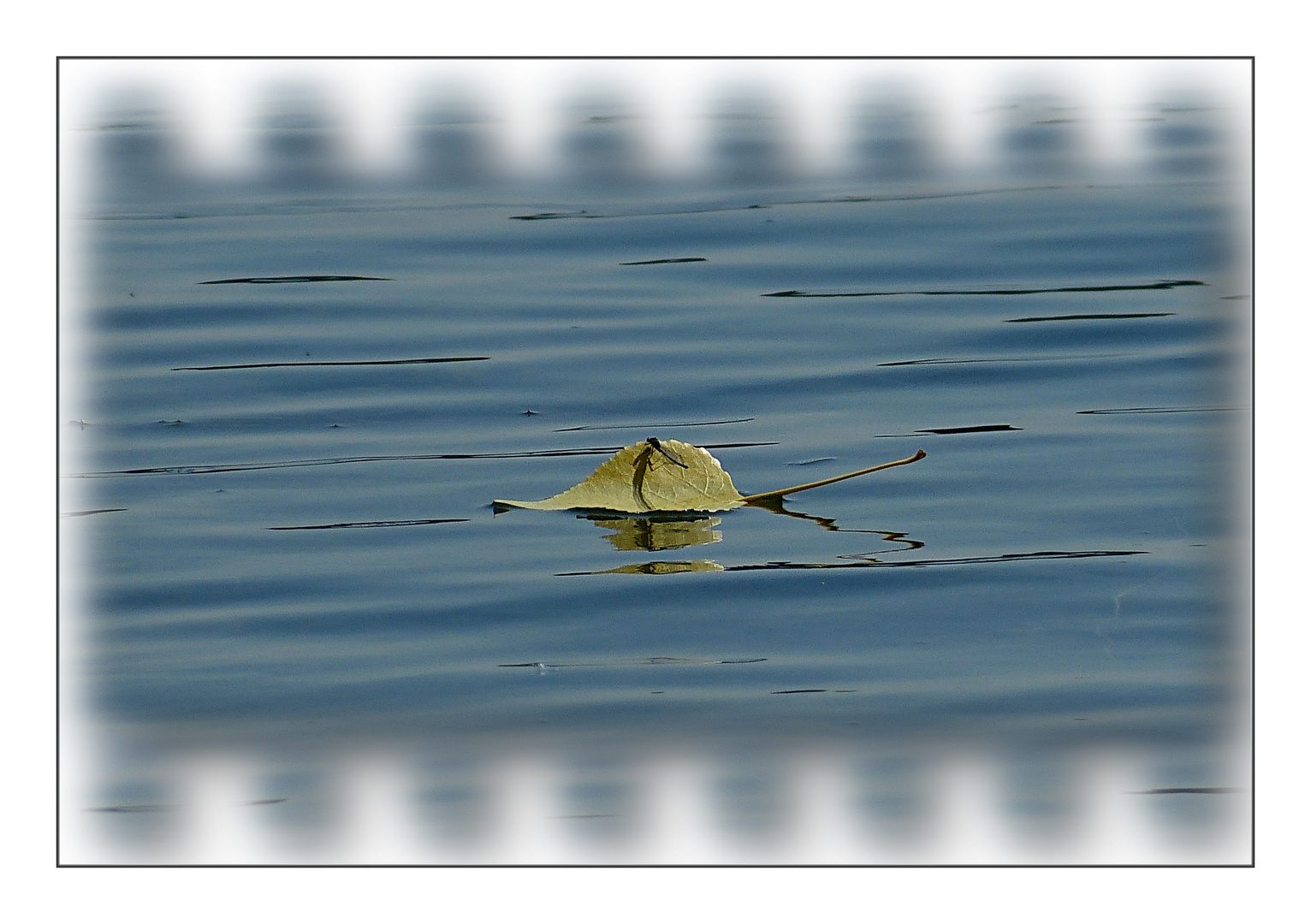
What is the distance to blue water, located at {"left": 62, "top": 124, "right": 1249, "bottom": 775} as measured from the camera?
2.59 m

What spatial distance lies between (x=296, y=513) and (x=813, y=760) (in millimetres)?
1456

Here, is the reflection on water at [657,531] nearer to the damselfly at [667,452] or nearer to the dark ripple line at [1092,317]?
the damselfly at [667,452]

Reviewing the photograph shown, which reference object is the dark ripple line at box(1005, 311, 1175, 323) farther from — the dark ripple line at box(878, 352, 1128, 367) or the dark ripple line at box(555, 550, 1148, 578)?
the dark ripple line at box(555, 550, 1148, 578)

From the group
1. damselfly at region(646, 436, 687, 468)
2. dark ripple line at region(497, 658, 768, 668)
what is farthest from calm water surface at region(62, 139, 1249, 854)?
damselfly at region(646, 436, 687, 468)

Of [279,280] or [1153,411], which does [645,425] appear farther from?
[279,280]

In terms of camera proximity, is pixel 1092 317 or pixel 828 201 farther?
pixel 828 201

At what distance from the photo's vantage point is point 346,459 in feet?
12.0

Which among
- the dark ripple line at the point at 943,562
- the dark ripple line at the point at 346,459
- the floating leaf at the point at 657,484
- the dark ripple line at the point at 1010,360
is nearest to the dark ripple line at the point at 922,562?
the dark ripple line at the point at 943,562

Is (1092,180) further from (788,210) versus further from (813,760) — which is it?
(813,760)

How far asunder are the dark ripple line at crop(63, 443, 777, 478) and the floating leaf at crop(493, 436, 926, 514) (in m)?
0.38

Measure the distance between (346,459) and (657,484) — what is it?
0.93 metres

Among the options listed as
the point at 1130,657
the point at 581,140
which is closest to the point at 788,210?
the point at 581,140

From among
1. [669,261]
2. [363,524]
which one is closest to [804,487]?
[363,524]

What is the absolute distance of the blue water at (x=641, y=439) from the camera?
2.59 metres
